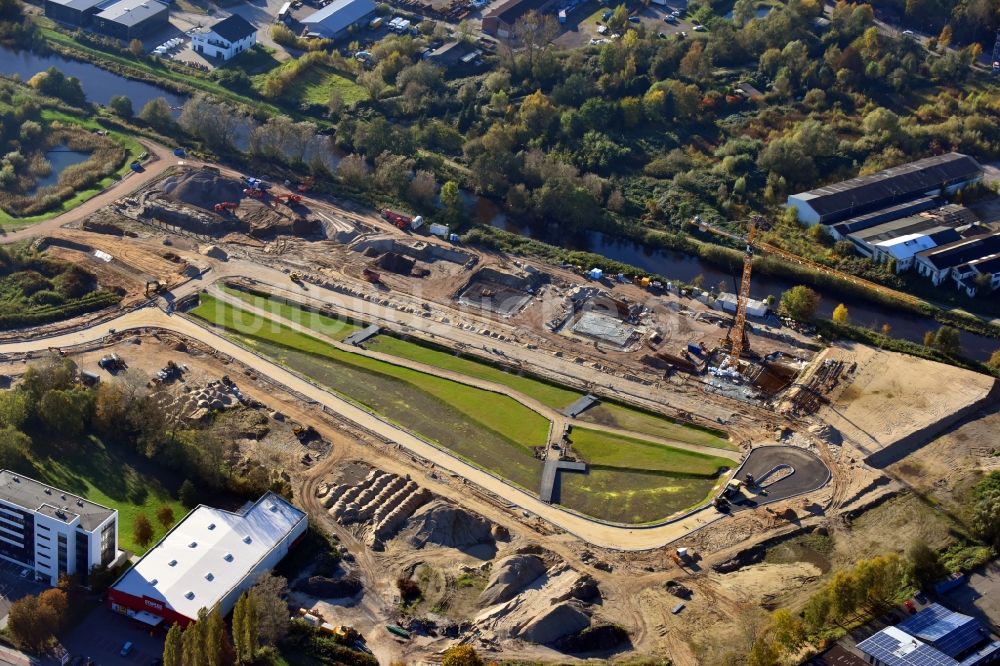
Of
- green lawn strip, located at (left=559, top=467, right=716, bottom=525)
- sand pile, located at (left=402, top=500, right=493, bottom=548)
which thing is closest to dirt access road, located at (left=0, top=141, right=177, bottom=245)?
sand pile, located at (left=402, top=500, right=493, bottom=548)

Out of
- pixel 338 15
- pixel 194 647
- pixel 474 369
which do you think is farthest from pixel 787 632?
pixel 338 15

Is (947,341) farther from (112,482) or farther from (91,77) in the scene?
(91,77)

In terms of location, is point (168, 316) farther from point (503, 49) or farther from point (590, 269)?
point (503, 49)

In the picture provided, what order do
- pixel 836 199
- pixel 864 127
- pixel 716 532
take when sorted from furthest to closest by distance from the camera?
pixel 864 127
pixel 836 199
pixel 716 532

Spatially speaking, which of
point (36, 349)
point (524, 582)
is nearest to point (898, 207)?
point (524, 582)

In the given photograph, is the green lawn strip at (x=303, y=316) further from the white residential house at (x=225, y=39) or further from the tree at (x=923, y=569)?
the white residential house at (x=225, y=39)

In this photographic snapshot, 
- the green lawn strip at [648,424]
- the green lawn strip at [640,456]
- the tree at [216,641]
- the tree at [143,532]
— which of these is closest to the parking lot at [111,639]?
the tree at [216,641]

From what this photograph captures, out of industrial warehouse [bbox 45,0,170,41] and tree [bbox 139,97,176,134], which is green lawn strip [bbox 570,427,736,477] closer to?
tree [bbox 139,97,176,134]
